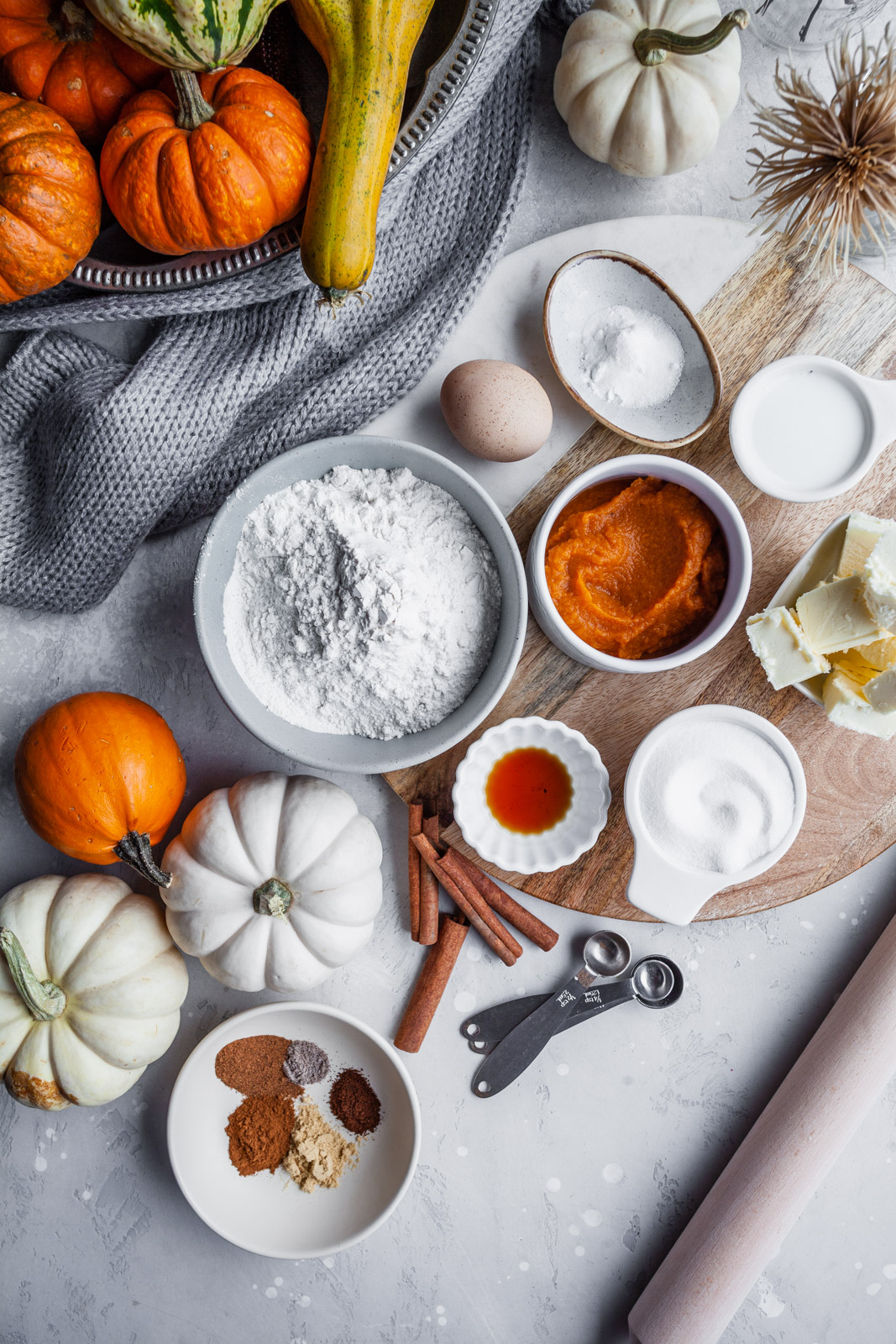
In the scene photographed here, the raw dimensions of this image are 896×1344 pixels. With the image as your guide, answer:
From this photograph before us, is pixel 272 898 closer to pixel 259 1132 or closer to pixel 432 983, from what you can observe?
pixel 432 983

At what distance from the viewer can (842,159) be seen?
1.27 metres

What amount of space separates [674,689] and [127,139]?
117 centimetres

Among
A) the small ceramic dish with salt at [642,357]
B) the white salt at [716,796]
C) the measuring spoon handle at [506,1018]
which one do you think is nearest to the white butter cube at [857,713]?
the white salt at [716,796]

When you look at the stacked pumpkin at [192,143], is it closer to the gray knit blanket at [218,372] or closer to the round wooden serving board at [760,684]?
the gray knit blanket at [218,372]

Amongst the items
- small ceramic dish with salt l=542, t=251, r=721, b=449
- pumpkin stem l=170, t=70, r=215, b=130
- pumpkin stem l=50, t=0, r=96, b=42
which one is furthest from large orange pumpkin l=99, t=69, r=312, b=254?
small ceramic dish with salt l=542, t=251, r=721, b=449

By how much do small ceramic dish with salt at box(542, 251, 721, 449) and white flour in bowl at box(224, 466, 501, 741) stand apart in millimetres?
313

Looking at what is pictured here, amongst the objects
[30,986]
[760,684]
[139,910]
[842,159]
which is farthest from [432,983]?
[842,159]

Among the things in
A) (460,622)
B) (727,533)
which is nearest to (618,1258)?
(460,622)

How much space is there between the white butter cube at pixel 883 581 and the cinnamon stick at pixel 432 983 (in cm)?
84

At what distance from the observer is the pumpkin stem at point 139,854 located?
139 centimetres

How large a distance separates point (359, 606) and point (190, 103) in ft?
2.40

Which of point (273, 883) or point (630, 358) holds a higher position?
point (630, 358)

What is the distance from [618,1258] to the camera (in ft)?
5.30

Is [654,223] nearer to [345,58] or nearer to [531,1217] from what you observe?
[345,58]
